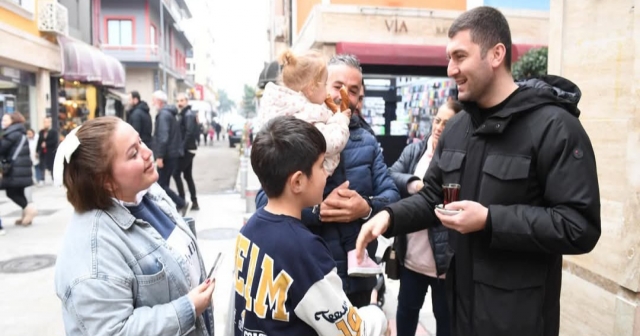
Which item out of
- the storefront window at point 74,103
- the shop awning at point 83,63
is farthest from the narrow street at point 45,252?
the storefront window at point 74,103

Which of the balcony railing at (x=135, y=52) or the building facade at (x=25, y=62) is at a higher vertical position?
the balcony railing at (x=135, y=52)

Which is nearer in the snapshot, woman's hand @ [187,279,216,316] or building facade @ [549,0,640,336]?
woman's hand @ [187,279,216,316]

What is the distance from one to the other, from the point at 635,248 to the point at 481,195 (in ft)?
5.26

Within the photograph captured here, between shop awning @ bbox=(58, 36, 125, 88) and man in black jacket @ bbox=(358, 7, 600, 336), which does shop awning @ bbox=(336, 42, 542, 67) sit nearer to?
man in black jacket @ bbox=(358, 7, 600, 336)

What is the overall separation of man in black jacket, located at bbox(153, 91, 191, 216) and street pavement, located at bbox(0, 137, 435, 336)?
1077 mm

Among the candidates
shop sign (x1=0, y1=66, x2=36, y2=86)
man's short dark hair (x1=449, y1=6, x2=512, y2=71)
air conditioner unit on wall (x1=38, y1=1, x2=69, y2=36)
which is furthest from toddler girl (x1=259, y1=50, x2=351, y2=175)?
air conditioner unit on wall (x1=38, y1=1, x2=69, y2=36)

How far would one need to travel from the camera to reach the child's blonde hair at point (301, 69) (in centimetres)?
236

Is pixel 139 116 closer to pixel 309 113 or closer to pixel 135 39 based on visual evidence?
pixel 309 113

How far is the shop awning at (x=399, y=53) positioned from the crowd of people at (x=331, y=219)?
8.22 m

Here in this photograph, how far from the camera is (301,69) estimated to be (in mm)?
2363

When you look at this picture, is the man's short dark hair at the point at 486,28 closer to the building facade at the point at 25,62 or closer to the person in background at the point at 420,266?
the person in background at the point at 420,266

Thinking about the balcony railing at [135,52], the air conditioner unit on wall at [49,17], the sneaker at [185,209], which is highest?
the balcony railing at [135,52]

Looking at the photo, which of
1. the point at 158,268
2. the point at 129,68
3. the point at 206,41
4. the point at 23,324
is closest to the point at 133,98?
the point at 23,324

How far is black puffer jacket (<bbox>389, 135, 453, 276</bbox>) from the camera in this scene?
3094mm
